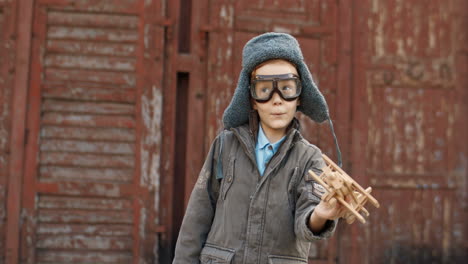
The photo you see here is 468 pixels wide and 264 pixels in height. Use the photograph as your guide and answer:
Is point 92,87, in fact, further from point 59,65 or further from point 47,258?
point 47,258

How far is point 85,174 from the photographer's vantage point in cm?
392

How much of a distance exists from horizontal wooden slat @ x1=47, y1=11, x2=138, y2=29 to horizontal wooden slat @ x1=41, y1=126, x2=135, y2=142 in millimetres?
725

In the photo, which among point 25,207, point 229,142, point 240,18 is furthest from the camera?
point 240,18

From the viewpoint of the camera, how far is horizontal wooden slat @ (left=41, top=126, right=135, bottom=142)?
3.90 meters

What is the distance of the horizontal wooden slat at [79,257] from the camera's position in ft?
12.7

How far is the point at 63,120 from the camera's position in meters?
3.92

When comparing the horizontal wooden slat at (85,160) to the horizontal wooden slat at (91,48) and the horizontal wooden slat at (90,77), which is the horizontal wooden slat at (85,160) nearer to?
the horizontal wooden slat at (90,77)

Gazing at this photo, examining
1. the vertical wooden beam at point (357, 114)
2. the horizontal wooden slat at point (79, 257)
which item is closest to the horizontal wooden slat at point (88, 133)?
the horizontal wooden slat at point (79, 257)

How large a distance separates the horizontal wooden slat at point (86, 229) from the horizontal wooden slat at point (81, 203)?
0.41 ft

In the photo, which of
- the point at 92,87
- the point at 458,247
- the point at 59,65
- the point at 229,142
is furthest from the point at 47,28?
the point at 458,247

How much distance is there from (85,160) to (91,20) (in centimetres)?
97

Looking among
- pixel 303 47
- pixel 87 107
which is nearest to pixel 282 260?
pixel 87 107

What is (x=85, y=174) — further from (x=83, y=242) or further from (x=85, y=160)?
(x=83, y=242)

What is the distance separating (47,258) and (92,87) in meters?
1.20
